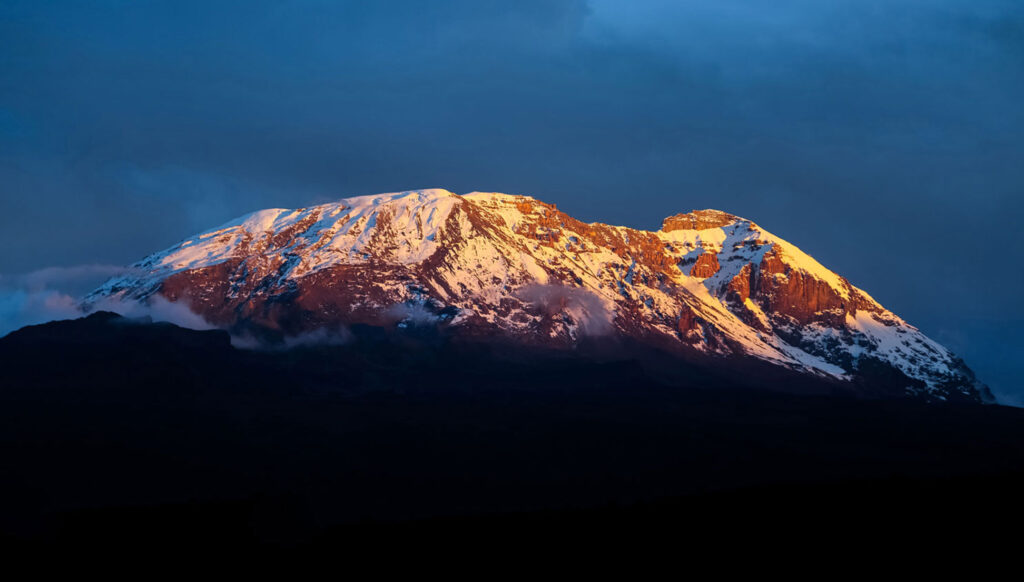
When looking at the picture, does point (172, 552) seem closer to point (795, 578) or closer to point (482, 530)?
point (482, 530)

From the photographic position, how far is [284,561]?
96250 mm

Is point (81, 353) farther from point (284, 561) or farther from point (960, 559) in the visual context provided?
point (960, 559)

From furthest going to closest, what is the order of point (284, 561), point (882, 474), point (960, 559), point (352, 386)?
point (352, 386) → point (882, 474) → point (284, 561) → point (960, 559)

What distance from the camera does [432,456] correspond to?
140 meters

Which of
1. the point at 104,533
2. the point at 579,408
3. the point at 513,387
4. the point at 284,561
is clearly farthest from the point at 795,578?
the point at 513,387

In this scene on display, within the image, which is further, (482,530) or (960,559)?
(482,530)

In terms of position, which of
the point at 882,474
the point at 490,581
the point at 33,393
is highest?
the point at 33,393

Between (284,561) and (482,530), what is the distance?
716 inches

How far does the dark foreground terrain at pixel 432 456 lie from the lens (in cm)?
10262

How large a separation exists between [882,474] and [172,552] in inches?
3426

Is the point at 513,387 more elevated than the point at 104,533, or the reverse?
the point at 513,387

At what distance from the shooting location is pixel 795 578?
8638cm

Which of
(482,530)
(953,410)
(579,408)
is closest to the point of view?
(482,530)

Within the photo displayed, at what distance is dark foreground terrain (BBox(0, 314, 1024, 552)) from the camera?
102625 mm
